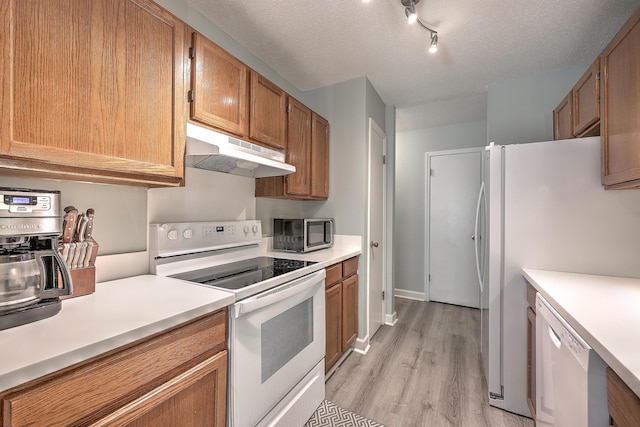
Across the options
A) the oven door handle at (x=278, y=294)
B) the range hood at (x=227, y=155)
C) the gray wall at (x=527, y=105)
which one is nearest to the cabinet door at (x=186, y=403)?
the oven door handle at (x=278, y=294)

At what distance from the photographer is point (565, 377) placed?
39.8 inches

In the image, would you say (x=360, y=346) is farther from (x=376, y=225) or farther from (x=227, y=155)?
(x=227, y=155)

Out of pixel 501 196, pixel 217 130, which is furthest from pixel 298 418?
pixel 501 196

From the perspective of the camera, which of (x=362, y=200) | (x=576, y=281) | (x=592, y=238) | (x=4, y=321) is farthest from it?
(x=362, y=200)

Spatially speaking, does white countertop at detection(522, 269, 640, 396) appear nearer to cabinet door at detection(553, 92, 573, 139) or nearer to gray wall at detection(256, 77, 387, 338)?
cabinet door at detection(553, 92, 573, 139)

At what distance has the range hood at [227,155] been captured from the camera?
4.42 ft

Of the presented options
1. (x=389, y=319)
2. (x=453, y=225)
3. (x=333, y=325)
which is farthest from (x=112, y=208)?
(x=453, y=225)

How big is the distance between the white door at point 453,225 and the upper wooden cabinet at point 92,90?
3327 millimetres

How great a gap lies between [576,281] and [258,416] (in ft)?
5.52

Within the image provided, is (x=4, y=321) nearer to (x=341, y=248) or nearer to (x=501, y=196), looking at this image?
(x=341, y=248)

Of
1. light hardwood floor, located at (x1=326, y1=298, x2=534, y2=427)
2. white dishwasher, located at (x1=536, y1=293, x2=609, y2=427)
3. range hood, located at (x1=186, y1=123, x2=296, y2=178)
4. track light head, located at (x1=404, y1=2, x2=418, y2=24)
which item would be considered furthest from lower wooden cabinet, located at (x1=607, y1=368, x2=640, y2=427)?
track light head, located at (x1=404, y1=2, x2=418, y2=24)

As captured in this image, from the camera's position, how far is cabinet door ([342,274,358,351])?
2152mm

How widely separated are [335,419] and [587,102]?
7.98 ft

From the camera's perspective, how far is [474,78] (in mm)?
2484
